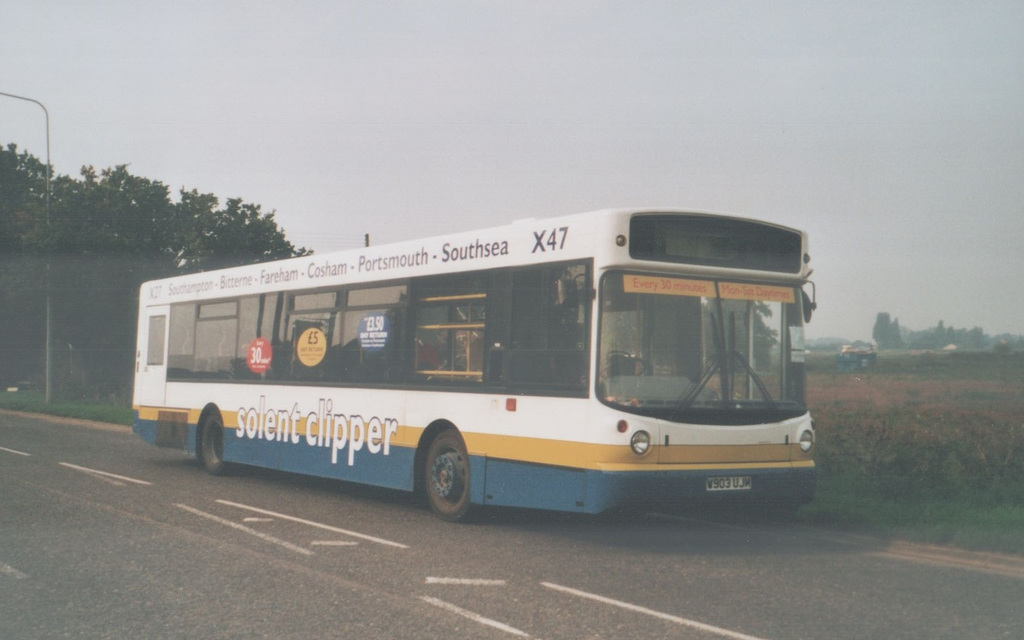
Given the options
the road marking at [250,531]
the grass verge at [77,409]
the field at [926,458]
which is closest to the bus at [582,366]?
the field at [926,458]

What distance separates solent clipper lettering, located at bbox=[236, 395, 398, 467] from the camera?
40.7 feet

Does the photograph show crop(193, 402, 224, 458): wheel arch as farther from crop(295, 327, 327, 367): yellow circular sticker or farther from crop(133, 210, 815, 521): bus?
crop(133, 210, 815, 521): bus

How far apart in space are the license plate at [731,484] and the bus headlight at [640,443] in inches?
29.5

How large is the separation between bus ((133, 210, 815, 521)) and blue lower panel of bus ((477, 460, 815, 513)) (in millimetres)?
18

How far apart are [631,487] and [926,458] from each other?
5.08m

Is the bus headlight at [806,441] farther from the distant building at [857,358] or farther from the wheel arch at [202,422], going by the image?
the wheel arch at [202,422]

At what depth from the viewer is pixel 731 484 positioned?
31.8ft

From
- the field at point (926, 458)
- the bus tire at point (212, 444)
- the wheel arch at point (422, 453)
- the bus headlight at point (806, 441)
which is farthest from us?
the bus tire at point (212, 444)

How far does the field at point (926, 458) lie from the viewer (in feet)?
34.8

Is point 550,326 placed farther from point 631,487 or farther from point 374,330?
point 374,330

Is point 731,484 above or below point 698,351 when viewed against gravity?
below

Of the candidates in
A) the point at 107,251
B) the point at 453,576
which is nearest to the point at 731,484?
the point at 453,576

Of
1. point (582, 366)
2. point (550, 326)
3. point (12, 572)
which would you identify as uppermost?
point (550, 326)

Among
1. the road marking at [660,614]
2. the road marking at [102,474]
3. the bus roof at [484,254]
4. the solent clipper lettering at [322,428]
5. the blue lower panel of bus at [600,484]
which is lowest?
the road marking at [660,614]
